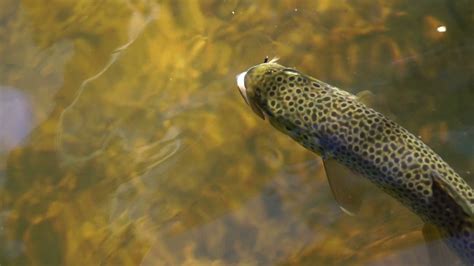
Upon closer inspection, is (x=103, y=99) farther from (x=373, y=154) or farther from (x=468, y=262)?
(x=468, y=262)

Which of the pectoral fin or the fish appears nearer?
the fish

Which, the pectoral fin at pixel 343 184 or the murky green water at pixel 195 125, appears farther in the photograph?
the murky green water at pixel 195 125

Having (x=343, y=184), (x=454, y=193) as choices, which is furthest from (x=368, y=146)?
(x=454, y=193)

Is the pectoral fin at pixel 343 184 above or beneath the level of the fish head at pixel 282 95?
beneath

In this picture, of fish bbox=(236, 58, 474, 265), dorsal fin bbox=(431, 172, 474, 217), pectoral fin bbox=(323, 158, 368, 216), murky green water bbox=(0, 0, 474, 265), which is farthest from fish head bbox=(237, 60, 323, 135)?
murky green water bbox=(0, 0, 474, 265)

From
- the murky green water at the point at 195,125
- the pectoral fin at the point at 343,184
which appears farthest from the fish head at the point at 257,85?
the murky green water at the point at 195,125

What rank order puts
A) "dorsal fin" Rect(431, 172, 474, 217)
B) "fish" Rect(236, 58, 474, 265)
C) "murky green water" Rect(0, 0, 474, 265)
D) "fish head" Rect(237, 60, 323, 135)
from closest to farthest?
"dorsal fin" Rect(431, 172, 474, 217) < "fish" Rect(236, 58, 474, 265) < "fish head" Rect(237, 60, 323, 135) < "murky green water" Rect(0, 0, 474, 265)

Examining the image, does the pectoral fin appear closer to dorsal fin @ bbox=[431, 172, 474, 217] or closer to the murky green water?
dorsal fin @ bbox=[431, 172, 474, 217]

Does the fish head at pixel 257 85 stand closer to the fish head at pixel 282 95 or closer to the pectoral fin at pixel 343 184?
the fish head at pixel 282 95
